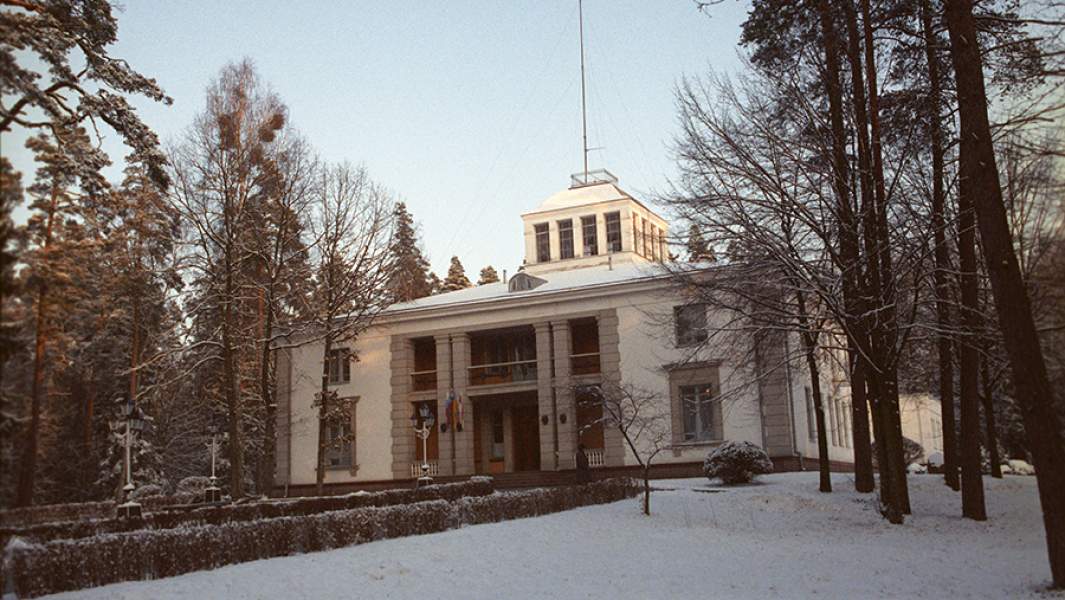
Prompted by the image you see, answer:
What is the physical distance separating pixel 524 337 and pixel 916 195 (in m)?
20.0

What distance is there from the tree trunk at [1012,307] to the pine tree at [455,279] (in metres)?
61.6

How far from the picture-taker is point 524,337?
37.3 meters

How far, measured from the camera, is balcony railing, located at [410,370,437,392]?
36.7 metres

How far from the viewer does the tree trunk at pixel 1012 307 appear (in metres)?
10.9

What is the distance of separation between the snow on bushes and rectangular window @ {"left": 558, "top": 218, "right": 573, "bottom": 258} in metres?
20.8

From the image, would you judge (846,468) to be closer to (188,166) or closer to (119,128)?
(188,166)

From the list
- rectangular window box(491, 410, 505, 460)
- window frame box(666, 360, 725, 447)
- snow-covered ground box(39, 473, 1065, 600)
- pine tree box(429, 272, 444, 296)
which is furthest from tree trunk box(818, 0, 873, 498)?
pine tree box(429, 272, 444, 296)

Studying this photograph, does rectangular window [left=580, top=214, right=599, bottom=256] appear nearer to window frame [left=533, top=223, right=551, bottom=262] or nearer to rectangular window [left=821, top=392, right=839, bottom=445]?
window frame [left=533, top=223, right=551, bottom=262]

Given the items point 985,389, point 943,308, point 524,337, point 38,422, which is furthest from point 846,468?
point 38,422

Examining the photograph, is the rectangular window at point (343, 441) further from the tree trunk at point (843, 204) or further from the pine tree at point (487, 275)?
the pine tree at point (487, 275)

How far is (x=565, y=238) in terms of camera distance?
149ft

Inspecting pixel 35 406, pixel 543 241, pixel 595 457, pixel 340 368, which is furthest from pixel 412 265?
pixel 35 406

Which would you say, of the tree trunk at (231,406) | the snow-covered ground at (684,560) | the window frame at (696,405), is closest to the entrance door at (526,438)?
the window frame at (696,405)

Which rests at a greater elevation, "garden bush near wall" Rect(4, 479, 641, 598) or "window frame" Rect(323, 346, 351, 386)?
"window frame" Rect(323, 346, 351, 386)
